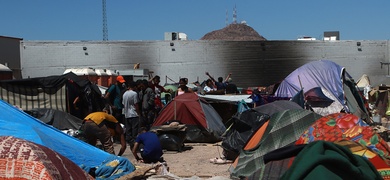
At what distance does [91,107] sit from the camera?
1491 centimetres

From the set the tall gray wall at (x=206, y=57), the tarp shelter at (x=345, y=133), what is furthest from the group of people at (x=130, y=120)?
the tall gray wall at (x=206, y=57)

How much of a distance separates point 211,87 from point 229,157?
9.47 m

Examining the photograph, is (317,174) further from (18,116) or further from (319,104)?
(319,104)

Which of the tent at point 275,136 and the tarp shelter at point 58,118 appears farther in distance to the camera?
the tarp shelter at point 58,118

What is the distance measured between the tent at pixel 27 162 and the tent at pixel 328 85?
13412 mm

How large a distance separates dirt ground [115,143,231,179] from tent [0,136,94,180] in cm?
512

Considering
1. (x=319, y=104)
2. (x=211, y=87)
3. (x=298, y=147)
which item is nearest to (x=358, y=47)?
(x=211, y=87)

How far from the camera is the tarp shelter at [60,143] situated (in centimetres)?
773

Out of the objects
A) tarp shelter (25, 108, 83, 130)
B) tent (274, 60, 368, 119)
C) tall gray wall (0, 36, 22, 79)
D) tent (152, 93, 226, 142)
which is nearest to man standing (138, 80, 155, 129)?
tent (152, 93, 226, 142)

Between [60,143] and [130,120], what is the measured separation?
5038mm

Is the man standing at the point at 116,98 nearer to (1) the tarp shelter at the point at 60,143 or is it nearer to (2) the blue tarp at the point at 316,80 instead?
(2) the blue tarp at the point at 316,80

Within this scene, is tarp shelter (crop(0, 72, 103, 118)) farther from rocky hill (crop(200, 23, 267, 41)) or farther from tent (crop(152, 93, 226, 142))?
rocky hill (crop(200, 23, 267, 41))

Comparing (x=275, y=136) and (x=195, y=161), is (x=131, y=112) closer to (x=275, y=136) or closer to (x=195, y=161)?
(x=195, y=161)

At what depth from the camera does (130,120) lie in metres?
13.4
